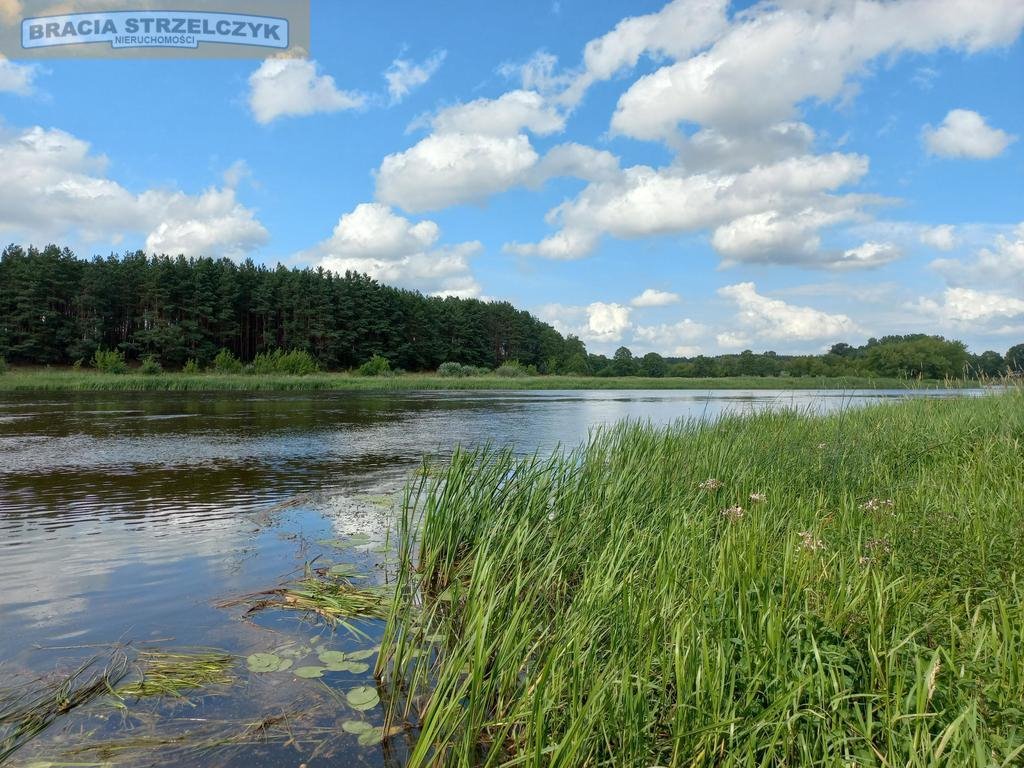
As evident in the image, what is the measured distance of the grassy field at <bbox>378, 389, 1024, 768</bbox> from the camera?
2.62 metres

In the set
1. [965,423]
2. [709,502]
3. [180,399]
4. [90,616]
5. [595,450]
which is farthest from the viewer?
[180,399]

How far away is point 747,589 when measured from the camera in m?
3.48

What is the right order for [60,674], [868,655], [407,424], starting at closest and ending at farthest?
[868,655] < [60,674] < [407,424]

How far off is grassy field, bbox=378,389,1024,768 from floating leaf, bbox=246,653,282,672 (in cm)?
82

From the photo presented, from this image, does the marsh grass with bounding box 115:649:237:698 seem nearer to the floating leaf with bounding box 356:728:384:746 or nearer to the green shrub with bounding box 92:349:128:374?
the floating leaf with bounding box 356:728:384:746

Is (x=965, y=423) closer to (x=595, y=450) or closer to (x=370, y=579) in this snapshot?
(x=595, y=450)

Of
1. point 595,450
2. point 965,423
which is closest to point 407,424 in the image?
point 595,450

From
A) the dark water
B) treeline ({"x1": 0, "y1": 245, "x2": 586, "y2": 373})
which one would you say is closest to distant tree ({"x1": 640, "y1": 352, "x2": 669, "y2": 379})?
treeline ({"x1": 0, "y1": 245, "x2": 586, "y2": 373})

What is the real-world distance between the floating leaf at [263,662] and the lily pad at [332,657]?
301 millimetres

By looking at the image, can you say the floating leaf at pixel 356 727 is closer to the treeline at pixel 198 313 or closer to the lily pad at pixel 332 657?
the lily pad at pixel 332 657

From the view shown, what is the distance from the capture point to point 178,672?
431 centimetres

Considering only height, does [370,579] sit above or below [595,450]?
below

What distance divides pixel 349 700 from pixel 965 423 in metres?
10.0

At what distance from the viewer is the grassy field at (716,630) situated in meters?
2.62
